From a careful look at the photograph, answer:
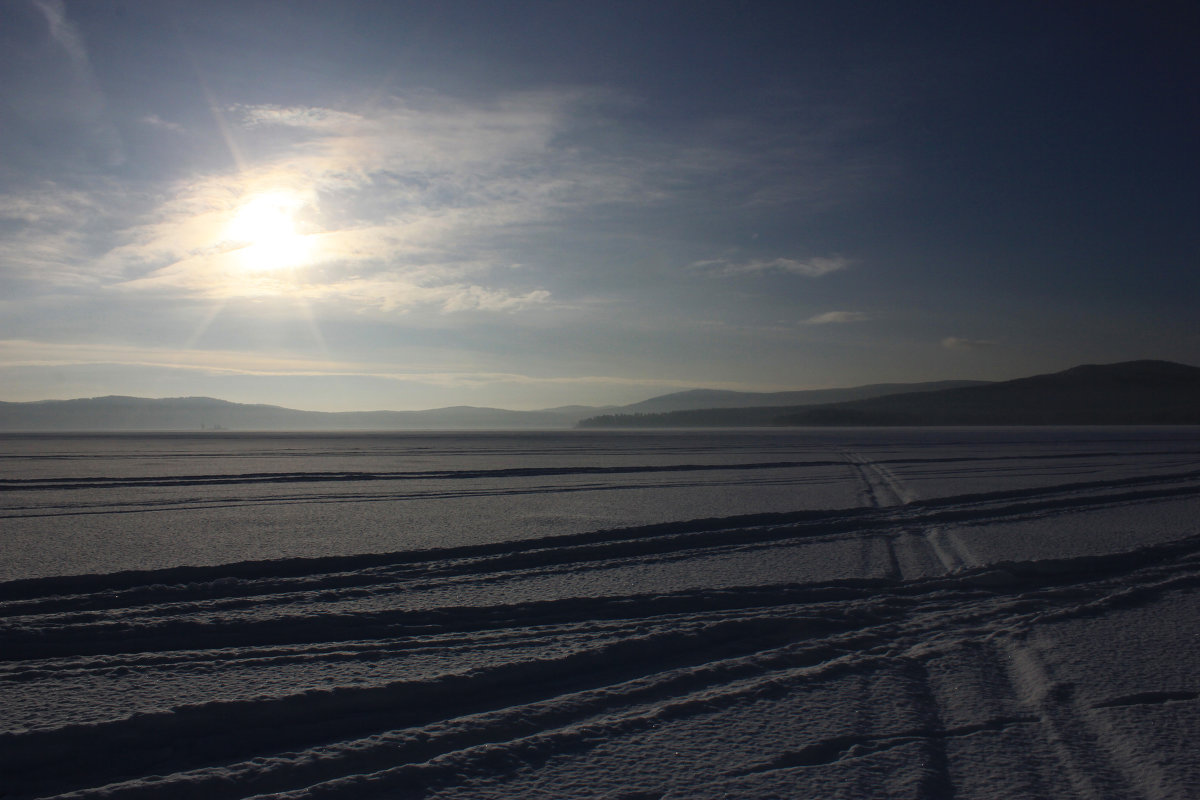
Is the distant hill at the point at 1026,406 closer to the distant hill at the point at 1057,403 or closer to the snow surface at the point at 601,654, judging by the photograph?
the distant hill at the point at 1057,403

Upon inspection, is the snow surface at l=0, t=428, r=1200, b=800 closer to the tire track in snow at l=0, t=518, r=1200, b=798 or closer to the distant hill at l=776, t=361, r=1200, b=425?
the tire track in snow at l=0, t=518, r=1200, b=798

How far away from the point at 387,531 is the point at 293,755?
11.2 ft

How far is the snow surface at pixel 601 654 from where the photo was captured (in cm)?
209

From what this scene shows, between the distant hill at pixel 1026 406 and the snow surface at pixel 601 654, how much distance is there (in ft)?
136

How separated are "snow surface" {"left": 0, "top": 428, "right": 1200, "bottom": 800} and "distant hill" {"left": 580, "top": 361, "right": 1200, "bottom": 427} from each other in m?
41.5

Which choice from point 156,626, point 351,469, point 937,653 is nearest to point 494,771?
point 937,653

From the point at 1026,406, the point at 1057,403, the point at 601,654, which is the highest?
the point at 1057,403

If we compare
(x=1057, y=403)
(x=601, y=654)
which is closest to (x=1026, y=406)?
(x=1057, y=403)

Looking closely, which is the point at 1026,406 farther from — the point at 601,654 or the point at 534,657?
the point at 534,657

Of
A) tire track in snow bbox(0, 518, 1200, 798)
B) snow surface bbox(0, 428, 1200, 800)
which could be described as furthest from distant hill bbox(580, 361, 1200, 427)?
Result: tire track in snow bbox(0, 518, 1200, 798)

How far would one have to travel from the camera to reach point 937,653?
2.97 m

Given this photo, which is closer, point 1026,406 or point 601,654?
point 601,654

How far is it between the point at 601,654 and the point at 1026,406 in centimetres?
5924

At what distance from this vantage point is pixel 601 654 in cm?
295
